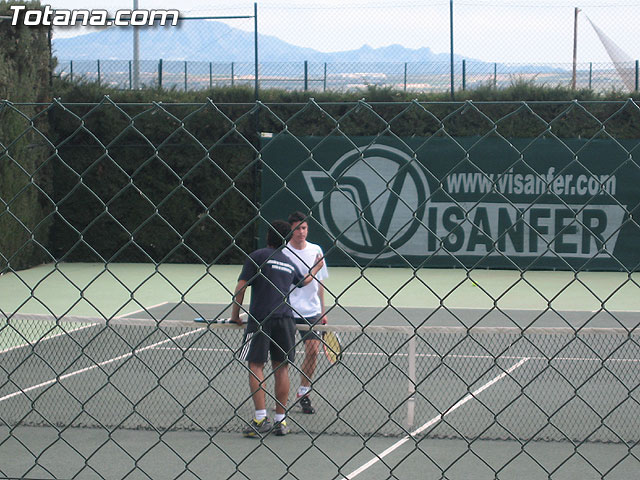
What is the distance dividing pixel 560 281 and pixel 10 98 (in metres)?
10.3

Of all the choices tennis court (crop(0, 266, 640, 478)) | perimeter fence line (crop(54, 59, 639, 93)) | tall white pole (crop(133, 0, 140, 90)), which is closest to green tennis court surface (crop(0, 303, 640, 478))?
tennis court (crop(0, 266, 640, 478))

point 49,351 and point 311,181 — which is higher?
point 311,181

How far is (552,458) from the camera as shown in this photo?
563cm

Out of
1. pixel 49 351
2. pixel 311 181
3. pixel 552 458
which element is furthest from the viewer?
pixel 311 181

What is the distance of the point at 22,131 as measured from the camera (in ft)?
44.3

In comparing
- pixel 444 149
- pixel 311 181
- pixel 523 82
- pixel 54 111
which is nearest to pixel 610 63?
pixel 523 82

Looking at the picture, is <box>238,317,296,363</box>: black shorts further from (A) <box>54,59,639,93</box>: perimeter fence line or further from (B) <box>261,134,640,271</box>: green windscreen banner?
(A) <box>54,59,639,93</box>: perimeter fence line

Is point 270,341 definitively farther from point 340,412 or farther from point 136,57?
point 136,57

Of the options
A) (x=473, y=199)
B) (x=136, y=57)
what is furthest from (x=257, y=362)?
(x=136, y=57)

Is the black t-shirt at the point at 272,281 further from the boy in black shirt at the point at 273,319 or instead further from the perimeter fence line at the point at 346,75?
the perimeter fence line at the point at 346,75

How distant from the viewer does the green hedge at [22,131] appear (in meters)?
14.2

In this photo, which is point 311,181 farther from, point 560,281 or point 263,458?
point 263,458

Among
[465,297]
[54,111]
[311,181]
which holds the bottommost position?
[465,297]

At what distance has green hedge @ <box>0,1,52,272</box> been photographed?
46.7 feet
